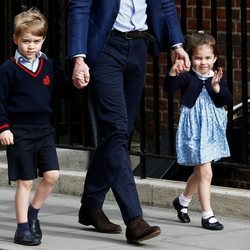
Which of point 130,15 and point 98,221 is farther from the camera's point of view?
point 98,221

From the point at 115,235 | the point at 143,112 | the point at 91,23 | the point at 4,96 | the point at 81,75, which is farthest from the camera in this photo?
the point at 143,112

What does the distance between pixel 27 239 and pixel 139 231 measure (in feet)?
2.21

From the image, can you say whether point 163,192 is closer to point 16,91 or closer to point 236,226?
point 236,226

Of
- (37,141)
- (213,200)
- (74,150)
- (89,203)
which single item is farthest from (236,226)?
(74,150)

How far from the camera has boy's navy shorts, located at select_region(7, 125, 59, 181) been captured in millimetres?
6789

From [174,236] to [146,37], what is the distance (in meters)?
1.26

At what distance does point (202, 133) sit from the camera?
24.3 ft

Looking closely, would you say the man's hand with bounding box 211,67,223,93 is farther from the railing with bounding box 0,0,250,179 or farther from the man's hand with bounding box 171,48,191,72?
the railing with bounding box 0,0,250,179

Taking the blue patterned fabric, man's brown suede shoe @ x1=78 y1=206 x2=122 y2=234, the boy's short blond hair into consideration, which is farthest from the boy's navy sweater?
the blue patterned fabric

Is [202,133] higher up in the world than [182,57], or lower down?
lower down

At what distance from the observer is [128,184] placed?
678cm

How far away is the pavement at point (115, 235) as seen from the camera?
22.2 ft

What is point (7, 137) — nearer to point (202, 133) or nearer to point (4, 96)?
point (4, 96)

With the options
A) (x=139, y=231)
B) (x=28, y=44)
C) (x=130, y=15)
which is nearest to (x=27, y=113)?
(x=28, y=44)
